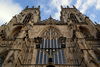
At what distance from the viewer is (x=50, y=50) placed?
2044cm

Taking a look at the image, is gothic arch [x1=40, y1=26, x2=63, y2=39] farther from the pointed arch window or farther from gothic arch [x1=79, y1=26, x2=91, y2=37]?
the pointed arch window

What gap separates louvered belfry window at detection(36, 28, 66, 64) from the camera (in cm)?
1859

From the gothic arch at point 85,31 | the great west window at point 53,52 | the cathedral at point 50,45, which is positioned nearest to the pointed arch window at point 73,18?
the cathedral at point 50,45

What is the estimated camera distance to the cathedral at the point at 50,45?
1672cm

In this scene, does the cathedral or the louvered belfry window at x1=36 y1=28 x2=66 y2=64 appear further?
the louvered belfry window at x1=36 y1=28 x2=66 y2=64

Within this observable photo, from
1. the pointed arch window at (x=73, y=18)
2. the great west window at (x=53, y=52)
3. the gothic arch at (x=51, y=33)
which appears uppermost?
the pointed arch window at (x=73, y=18)

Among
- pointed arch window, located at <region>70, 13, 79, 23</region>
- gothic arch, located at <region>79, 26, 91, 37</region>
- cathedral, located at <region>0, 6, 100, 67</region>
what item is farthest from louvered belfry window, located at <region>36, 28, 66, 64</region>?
pointed arch window, located at <region>70, 13, 79, 23</region>

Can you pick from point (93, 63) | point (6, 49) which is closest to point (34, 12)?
point (6, 49)

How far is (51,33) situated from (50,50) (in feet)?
15.9

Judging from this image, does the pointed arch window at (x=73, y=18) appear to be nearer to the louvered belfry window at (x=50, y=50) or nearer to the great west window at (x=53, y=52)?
the louvered belfry window at (x=50, y=50)

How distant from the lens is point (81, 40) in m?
19.2

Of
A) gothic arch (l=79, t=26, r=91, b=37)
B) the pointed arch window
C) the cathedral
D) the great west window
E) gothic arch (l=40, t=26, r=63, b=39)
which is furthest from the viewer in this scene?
the pointed arch window

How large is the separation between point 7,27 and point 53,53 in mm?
11075

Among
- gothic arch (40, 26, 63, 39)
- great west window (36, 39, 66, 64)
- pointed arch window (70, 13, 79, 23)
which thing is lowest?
great west window (36, 39, 66, 64)
